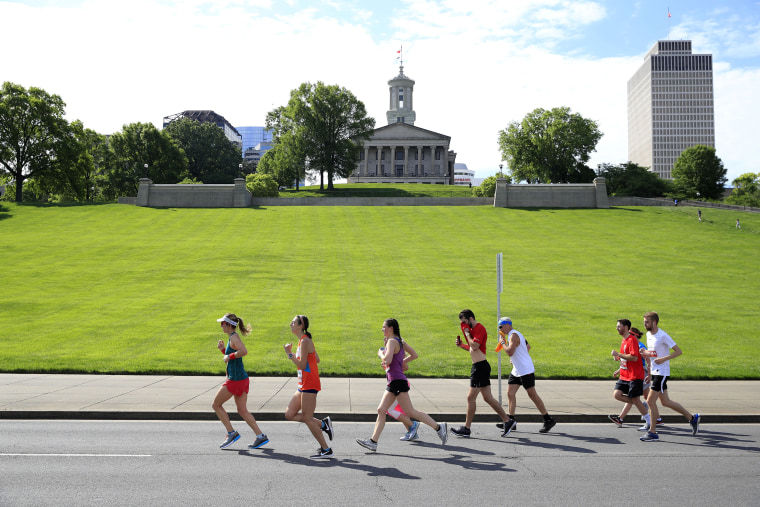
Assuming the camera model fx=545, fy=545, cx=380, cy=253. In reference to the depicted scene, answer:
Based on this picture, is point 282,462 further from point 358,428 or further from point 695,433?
point 695,433

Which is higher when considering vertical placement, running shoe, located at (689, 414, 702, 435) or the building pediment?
the building pediment

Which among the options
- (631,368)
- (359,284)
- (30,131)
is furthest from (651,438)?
(30,131)

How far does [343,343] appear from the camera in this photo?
17547 millimetres

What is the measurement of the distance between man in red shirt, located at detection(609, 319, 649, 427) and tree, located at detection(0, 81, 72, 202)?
66231 mm

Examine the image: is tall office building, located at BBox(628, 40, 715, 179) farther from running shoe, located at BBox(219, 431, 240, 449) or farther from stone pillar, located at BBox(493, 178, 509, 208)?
running shoe, located at BBox(219, 431, 240, 449)

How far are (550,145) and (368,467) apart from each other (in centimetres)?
8303

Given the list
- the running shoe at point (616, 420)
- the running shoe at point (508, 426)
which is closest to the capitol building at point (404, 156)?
the running shoe at point (616, 420)

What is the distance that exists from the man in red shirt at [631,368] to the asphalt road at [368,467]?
64 cm

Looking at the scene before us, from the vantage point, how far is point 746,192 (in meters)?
96.4

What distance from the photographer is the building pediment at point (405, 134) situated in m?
118

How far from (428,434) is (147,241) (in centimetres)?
3403

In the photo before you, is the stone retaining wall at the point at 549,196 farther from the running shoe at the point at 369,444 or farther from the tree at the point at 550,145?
the running shoe at the point at 369,444

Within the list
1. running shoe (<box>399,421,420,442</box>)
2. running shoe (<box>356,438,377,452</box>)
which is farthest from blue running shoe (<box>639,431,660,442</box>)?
running shoe (<box>356,438,377,452</box>)

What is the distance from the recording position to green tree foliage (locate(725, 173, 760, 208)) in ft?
280
